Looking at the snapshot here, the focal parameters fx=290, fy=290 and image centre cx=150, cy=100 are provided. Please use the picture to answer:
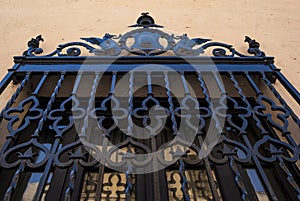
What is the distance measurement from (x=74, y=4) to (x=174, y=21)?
824 millimetres

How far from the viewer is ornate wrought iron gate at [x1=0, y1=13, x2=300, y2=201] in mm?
1045

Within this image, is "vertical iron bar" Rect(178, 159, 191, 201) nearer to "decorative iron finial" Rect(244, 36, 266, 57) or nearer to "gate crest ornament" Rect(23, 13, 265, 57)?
"gate crest ornament" Rect(23, 13, 265, 57)

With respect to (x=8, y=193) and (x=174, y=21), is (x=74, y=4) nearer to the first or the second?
(x=174, y=21)

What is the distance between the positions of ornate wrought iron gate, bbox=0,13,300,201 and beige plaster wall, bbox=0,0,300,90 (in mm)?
196

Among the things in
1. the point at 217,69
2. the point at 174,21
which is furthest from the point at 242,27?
the point at 217,69

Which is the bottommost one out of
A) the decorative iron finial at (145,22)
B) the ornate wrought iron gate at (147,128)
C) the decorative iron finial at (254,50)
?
the ornate wrought iron gate at (147,128)

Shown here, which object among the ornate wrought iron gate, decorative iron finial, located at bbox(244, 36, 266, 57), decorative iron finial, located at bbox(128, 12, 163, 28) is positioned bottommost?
the ornate wrought iron gate

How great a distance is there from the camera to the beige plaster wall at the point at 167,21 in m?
1.90

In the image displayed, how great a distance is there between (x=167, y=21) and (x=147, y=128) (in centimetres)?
124

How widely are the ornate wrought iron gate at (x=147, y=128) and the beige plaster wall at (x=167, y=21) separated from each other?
196 millimetres

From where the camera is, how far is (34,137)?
3.62 ft

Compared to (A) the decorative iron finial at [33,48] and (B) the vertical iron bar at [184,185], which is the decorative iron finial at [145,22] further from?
(B) the vertical iron bar at [184,185]

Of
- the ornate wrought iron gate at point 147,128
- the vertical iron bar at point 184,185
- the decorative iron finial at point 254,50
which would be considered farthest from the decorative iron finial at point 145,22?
the vertical iron bar at point 184,185

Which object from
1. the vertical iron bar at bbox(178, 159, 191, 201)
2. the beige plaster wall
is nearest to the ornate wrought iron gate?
the vertical iron bar at bbox(178, 159, 191, 201)
